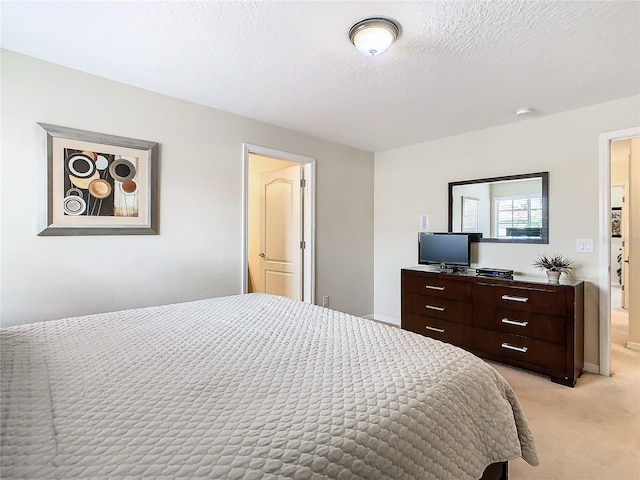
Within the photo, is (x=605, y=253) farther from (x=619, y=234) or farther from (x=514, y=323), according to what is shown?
(x=619, y=234)

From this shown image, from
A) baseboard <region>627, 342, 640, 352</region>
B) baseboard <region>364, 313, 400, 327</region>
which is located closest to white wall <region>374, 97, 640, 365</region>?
baseboard <region>364, 313, 400, 327</region>

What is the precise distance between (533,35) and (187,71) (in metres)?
2.16

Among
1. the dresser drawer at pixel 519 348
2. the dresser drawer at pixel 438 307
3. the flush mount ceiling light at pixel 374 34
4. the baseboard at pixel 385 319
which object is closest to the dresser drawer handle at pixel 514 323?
the dresser drawer at pixel 519 348

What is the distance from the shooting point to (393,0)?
5.24 ft

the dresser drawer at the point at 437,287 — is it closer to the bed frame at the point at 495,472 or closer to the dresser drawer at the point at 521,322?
the dresser drawer at the point at 521,322

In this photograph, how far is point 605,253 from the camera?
279 centimetres

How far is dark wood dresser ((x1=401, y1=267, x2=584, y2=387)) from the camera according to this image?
2.60m

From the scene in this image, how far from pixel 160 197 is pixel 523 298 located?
313 cm

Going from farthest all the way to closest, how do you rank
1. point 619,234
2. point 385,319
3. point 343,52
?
point 619,234 < point 385,319 < point 343,52

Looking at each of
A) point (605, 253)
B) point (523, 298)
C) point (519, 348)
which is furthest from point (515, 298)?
point (605, 253)

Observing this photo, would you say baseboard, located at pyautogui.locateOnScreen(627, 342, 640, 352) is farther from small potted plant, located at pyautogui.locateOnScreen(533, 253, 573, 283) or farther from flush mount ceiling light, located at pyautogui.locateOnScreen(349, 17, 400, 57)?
flush mount ceiling light, located at pyautogui.locateOnScreen(349, 17, 400, 57)

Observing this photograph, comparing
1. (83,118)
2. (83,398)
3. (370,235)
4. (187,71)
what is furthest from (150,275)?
(370,235)

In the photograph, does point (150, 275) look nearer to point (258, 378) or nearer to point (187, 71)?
point (187, 71)

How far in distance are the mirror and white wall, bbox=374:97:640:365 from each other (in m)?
0.07
